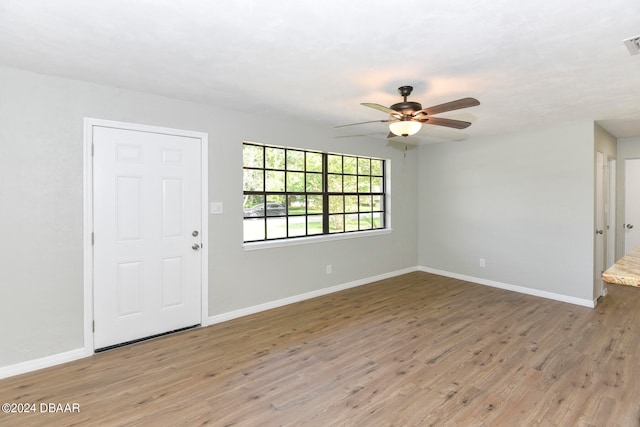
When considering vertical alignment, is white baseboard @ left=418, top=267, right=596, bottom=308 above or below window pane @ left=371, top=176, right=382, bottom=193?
below

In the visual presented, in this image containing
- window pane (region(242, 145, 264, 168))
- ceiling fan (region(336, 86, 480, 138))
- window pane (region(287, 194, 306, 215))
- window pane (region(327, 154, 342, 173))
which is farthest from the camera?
window pane (region(327, 154, 342, 173))

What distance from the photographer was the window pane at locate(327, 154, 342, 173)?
16.1 feet

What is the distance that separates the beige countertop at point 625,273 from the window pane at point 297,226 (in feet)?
10.9

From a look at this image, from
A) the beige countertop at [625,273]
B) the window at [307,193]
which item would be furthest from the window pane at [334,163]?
the beige countertop at [625,273]

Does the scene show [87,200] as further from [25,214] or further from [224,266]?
[224,266]

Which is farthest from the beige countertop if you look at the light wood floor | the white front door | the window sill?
the white front door

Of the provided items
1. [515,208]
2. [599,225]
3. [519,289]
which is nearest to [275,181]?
[515,208]

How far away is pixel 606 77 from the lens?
8.91 ft

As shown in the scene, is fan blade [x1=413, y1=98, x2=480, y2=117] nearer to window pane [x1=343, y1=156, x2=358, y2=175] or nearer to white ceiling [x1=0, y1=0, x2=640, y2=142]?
white ceiling [x1=0, y1=0, x2=640, y2=142]

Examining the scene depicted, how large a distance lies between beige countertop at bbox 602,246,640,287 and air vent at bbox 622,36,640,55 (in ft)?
4.51

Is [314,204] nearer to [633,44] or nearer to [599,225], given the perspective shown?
[633,44]

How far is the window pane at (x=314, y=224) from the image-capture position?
470 cm

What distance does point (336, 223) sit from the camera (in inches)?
199

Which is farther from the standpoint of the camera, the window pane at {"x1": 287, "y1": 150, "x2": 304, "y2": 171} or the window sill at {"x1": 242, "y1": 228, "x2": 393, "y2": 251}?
the window pane at {"x1": 287, "y1": 150, "x2": 304, "y2": 171}
